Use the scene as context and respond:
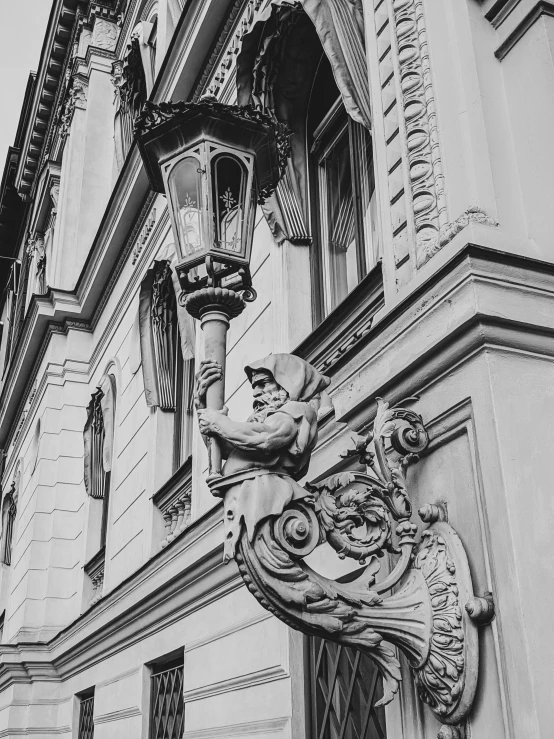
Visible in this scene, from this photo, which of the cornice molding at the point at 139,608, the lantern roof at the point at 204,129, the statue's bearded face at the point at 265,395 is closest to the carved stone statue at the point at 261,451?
the statue's bearded face at the point at 265,395

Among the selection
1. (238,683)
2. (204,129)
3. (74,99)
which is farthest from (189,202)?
(74,99)

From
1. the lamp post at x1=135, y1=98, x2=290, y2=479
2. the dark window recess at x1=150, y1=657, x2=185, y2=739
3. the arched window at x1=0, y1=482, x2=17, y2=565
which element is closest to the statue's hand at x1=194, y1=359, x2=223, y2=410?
the lamp post at x1=135, y1=98, x2=290, y2=479

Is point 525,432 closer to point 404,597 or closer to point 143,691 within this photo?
point 404,597

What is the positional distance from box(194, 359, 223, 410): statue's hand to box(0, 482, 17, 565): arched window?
16.2 metres

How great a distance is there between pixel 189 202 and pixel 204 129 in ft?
0.98

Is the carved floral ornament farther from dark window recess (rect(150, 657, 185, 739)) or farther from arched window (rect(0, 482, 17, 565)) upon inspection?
dark window recess (rect(150, 657, 185, 739))

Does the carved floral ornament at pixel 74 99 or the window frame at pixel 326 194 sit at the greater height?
the carved floral ornament at pixel 74 99

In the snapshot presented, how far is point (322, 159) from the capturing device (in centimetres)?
654

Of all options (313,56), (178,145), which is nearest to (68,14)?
(313,56)

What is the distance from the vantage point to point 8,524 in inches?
742

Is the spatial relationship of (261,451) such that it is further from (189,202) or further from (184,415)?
(184,415)

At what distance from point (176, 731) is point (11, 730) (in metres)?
6.14

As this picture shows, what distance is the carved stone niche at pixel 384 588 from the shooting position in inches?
102

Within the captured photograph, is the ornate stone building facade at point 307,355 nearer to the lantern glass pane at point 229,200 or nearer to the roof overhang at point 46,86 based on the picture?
the lantern glass pane at point 229,200
